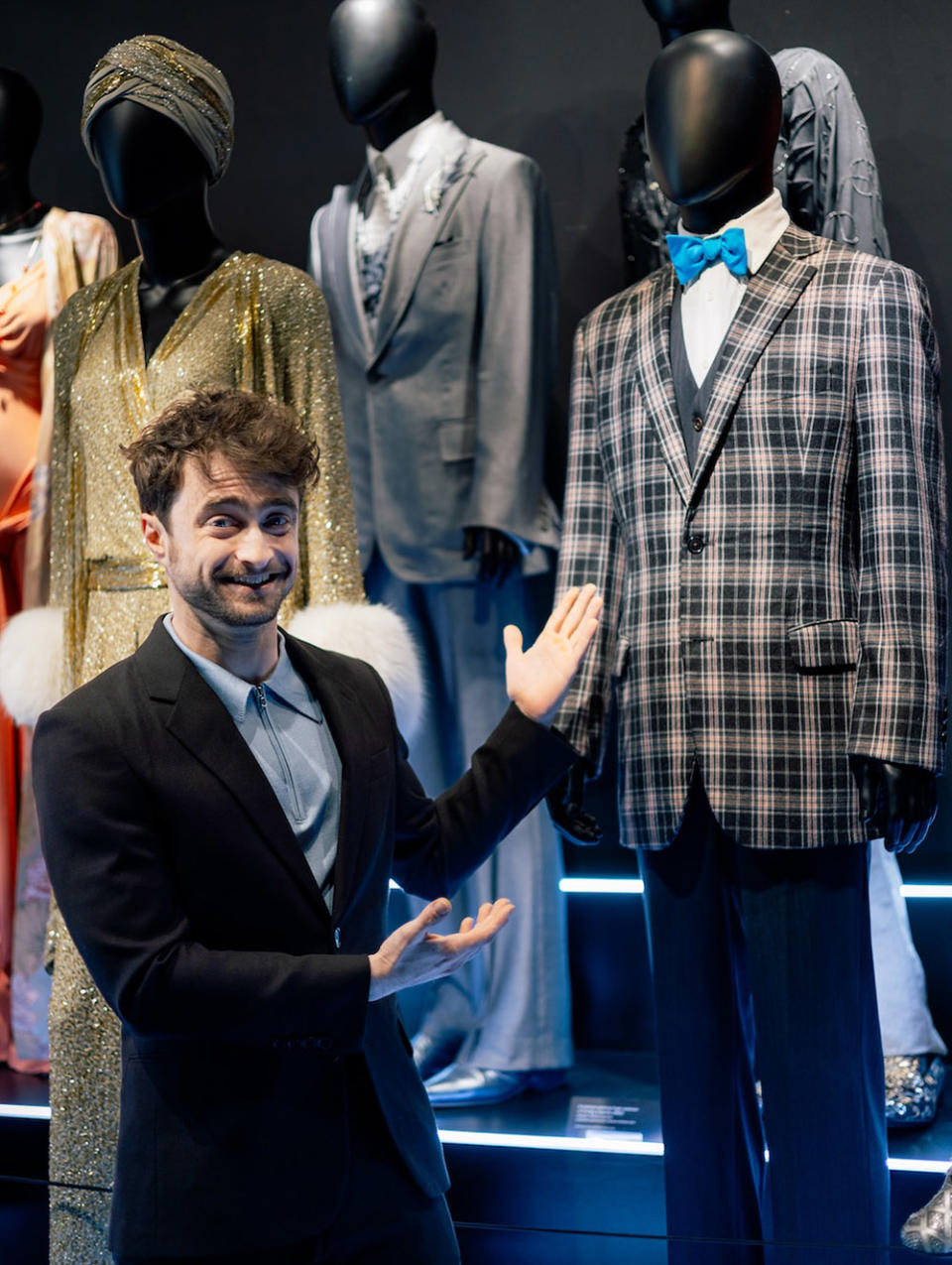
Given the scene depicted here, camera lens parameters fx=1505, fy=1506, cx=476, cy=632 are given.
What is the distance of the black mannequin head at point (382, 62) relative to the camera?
116 inches

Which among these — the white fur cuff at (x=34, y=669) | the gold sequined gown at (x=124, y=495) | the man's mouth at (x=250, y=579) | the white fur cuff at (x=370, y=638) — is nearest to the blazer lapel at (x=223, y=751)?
the man's mouth at (x=250, y=579)

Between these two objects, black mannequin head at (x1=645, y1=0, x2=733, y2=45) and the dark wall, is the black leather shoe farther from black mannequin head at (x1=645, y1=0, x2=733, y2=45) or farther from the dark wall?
black mannequin head at (x1=645, y1=0, x2=733, y2=45)

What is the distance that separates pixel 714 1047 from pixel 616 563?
29.8 inches

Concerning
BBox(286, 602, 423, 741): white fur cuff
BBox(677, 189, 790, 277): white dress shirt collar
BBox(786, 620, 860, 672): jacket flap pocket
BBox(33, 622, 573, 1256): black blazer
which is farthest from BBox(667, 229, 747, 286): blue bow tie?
BBox(33, 622, 573, 1256): black blazer

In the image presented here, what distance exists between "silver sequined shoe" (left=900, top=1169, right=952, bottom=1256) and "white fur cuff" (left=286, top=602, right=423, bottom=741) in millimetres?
1062

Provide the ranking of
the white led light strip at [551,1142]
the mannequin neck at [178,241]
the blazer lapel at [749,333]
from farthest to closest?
1. the white led light strip at [551,1142]
2. the mannequin neck at [178,241]
3. the blazer lapel at [749,333]

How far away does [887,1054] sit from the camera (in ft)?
9.12

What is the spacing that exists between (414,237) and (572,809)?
4.30 ft

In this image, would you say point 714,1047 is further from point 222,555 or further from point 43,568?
point 43,568

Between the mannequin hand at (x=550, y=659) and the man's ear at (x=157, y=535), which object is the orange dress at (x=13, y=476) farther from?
the mannequin hand at (x=550, y=659)

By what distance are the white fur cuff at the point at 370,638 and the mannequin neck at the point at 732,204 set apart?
2.57 ft

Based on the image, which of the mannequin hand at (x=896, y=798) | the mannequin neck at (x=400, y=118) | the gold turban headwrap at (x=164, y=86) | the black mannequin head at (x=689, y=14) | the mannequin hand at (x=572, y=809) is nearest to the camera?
the mannequin hand at (x=896, y=798)

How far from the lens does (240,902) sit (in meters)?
1.59

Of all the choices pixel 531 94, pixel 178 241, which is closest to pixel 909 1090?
pixel 178 241
